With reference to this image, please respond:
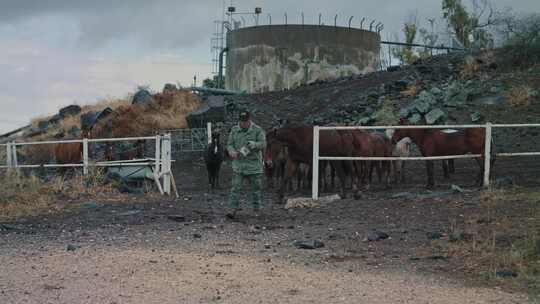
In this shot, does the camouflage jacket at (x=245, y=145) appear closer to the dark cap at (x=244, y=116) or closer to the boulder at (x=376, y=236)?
the dark cap at (x=244, y=116)

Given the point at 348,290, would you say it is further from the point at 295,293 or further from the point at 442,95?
the point at 442,95

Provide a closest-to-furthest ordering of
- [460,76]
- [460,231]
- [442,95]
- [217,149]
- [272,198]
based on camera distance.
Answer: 1. [460,231]
2. [272,198]
3. [217,149]
4. [442,95]
5. [460,76]

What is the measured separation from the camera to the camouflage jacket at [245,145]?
12.4 meters

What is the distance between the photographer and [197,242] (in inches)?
396

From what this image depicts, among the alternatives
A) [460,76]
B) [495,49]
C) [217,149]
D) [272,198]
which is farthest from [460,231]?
[495,49]

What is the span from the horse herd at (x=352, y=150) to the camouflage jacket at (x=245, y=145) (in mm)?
1916

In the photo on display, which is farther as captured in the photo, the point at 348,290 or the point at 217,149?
the point at 217,149

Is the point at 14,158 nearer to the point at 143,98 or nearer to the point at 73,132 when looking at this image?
the point at 73,132

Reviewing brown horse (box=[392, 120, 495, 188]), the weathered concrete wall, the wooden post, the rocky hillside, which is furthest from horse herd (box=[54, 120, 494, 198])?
the weathered concrete wall

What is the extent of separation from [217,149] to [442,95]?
10152 millimetres

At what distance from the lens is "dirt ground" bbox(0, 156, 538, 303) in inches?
280

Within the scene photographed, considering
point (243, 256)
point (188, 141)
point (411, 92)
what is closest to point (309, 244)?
point (243, 256)

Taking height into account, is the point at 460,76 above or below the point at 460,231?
above

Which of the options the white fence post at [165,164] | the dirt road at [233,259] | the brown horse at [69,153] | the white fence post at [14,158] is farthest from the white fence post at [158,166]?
the brown horse at [69,153]
